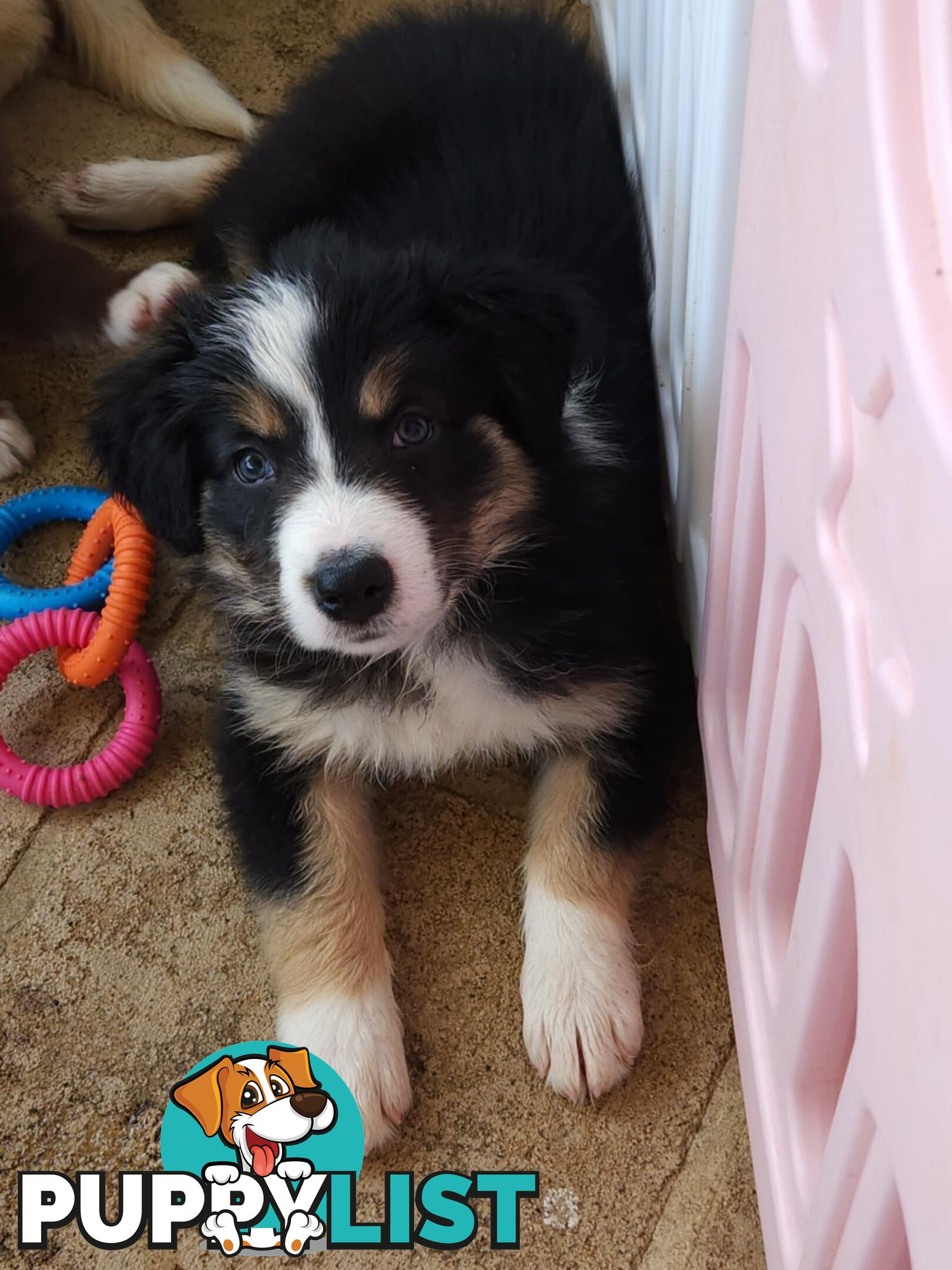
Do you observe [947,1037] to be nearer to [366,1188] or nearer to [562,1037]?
[562,1037]

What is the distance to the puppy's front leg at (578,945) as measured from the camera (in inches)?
65.7

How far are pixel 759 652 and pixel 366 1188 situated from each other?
35.8 inches

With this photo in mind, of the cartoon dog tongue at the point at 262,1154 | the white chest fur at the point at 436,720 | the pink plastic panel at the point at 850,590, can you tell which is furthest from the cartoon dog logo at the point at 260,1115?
the pink plastic panel at the point at 850,590

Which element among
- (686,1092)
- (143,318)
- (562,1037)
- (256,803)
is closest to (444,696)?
(256,803)

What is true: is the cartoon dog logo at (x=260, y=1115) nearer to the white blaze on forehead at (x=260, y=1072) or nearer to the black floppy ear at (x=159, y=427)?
the white blaze on forehead at (x=260, y=1072)

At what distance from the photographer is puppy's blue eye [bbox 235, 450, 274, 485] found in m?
1.61

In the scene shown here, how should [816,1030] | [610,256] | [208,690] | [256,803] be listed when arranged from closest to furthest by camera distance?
[816,1030], [256,803], [610,256], [208,690]

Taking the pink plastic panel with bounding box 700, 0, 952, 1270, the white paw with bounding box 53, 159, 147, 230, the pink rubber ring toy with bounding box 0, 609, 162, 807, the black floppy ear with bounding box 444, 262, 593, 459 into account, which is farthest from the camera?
the white paw with bounding box 53, 159, 147, 230

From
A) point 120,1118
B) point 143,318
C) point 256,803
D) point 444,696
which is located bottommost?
point 120,1118

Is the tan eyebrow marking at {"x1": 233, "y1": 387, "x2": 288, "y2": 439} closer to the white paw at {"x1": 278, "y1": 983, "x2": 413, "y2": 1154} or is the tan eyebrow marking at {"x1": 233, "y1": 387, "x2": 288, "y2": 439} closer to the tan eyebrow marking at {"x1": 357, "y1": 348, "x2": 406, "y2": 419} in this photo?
the tan eyebrow marking at {"x1": 357, "y1": 348, "x2": 406, "y2": 419}

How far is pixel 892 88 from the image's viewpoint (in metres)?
0.69

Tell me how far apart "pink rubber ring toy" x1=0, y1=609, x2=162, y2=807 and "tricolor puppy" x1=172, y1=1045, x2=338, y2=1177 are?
1.63 ft

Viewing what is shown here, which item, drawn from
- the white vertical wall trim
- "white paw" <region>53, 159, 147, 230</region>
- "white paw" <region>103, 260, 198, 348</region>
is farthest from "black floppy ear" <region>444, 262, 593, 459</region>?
"white paw" <region>53, 159, 147, 230</region>

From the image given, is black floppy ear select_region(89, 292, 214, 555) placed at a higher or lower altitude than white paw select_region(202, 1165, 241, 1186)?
higher
